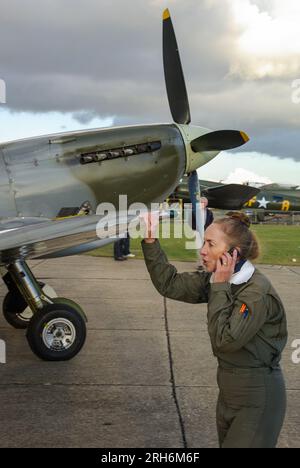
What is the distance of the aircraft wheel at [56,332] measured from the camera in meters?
4.96

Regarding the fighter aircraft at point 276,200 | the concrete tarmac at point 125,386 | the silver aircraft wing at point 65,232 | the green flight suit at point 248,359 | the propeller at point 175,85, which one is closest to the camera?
the green flight suit at point 248,359

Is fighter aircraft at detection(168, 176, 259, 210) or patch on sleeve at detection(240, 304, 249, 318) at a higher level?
patch on sleeve at detection(240, 304, 249, 318)

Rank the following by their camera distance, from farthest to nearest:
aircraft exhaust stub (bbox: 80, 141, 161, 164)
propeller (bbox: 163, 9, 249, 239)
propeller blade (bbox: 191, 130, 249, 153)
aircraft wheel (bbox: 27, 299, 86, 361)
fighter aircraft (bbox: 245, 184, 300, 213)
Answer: fighter aircraft (bbox: 245, 184, 300, 213) < propeller (bbox: 163, 9, 249, 239) < propeller blade (bbox: 191, 130, 249, 153) < aircraft exhaust stub (bbox: 80, 141, 161, 164) < aircraft wheel (bbox: 27, 299, 86, 361)

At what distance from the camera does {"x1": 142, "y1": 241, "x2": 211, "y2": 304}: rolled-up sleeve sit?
2783mm

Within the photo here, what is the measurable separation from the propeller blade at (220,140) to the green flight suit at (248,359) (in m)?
4.34

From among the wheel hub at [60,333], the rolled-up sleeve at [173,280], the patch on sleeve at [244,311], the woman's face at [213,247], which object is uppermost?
the woman's face at [213,247]

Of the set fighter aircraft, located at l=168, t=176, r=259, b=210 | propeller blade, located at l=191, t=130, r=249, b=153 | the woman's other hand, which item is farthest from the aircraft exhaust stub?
the woman's other hand

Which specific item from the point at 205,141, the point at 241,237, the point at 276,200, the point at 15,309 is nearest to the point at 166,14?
the point at 205,141

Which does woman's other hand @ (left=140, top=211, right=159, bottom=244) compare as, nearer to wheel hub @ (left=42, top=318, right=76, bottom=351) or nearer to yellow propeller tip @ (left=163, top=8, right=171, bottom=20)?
wheel hub @ (left=42, top=318, right=76, bottom=351)

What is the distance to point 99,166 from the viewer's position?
6.07 m

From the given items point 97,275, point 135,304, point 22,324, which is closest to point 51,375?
point 22,324

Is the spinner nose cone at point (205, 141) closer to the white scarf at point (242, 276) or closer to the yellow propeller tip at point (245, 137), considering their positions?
the yellow propeller tip at point (245, 137)

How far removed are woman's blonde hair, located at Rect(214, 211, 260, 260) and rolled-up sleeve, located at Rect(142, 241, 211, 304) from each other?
1.22 ft
